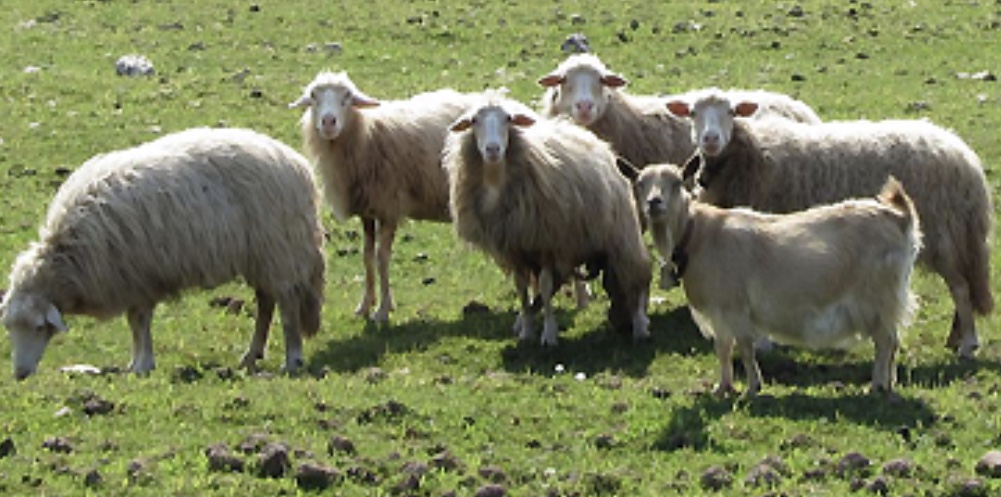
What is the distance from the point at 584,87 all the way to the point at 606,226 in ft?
8.58

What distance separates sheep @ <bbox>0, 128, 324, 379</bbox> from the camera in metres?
13.6

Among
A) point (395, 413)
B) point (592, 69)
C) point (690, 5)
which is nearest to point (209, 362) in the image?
point (395, 413)

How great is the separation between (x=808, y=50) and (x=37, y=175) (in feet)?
41.9

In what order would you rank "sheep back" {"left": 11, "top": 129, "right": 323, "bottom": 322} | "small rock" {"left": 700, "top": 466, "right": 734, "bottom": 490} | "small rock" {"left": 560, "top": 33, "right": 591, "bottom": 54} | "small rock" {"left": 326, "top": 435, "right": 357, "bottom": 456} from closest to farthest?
"small rock" {"left": 700, "top": 466, "right": 734, "bottom": 490}, "small rock" {"left": 326, "top": 435, "right": 357, "bottom": 456}, "sheep back" {"left": 11, "top": 129, "right": 323, "bottom": 322}, "small rock" {"left": 560, "top": 33, "right": 591, "bottom": 54}

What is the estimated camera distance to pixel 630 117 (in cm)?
1742

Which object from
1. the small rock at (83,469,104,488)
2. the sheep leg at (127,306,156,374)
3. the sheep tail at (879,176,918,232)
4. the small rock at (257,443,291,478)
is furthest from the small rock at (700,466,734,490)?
the sheep leg at (127,306,156,374)

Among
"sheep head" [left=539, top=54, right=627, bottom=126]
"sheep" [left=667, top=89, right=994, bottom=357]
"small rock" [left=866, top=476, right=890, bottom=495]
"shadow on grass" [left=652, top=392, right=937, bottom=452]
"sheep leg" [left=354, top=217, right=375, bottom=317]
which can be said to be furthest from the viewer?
"sheep head" [left=539, top=54, right=627, bottom=126]

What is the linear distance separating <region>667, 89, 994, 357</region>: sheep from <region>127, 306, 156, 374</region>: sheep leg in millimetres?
4459

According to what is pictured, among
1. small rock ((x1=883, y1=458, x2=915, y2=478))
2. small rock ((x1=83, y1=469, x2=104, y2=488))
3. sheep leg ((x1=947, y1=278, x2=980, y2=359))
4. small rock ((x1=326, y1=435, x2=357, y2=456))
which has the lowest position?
sheep leg ((x1=947, y1=278, x2=980, y2=359))

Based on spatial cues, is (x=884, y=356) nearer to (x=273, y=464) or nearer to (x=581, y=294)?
(x=273, y=464)

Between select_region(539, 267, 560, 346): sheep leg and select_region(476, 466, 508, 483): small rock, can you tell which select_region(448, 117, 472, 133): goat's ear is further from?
select_region(476, 466, 508, 483): small rock

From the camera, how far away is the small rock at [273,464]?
10023 millimetres

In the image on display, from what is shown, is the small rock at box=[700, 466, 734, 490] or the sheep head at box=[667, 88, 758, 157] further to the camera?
the sheep head at box=[667, 88, 758, 157]

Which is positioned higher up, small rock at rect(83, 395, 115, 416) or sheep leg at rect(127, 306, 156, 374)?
small rock at rect(83, 395, 115, 416)
